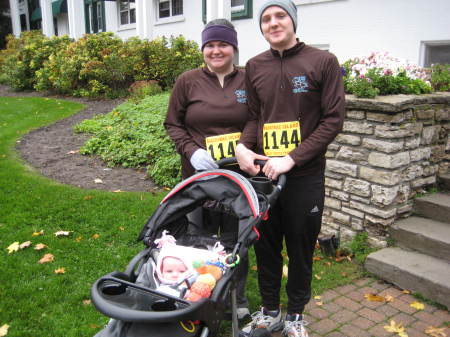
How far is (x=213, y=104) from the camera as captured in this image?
3088 mm

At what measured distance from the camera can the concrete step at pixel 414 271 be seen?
12.2ft

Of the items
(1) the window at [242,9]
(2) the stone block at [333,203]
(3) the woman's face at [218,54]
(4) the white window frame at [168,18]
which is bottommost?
(2) the stone block at [333,203]

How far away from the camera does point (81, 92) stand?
505 inches

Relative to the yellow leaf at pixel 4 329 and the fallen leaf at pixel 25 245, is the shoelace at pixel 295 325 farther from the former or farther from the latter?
the fallen leaf at pixel 25 245

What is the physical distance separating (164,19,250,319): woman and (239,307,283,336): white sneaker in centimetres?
45

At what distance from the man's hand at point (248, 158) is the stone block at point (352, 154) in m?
1.94

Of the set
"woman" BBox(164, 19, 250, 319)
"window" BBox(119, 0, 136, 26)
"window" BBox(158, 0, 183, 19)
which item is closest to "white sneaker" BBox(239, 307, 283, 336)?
"woman" BBox(164, 19, 250, 319)

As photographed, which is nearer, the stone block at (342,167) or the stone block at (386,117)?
the stone block at (386,117)

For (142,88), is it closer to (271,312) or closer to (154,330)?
(271,312)

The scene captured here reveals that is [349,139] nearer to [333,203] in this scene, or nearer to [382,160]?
[382,160]

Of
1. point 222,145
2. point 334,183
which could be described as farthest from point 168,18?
point 222,145

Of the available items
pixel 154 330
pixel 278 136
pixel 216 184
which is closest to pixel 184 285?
pixel 154 330

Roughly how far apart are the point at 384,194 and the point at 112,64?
9.61 metres

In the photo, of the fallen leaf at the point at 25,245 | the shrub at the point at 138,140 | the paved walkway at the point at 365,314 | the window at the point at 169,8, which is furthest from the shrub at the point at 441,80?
the window at the point at 169,8
